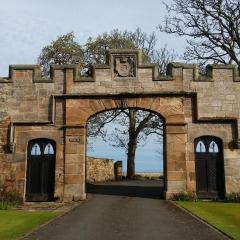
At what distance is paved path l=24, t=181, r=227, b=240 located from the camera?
31.1 feet

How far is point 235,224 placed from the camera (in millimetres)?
11141

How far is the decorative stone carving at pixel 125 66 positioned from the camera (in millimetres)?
18172

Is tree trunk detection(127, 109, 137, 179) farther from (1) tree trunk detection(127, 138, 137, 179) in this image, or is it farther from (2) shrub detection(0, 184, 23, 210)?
(2) shrub detection(0, 184, 23, 210)

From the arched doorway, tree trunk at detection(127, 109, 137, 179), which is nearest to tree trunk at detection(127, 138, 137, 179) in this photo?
tree trunk at detection(127, 109, 137, 179)

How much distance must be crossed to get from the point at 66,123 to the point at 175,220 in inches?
297

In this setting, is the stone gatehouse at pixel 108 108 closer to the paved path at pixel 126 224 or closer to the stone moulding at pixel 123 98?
the stone moulding at pixel 123 98

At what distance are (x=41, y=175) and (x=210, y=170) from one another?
679 cm

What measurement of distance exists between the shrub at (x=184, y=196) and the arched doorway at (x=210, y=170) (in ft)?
1.65

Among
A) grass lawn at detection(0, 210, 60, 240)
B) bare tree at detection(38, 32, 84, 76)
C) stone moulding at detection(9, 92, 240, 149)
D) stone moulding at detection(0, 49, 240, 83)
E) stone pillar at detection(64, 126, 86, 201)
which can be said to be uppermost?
bare tree at detection(38, 32, 84, 76)

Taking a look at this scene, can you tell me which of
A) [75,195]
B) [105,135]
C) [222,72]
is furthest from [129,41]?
[75,195]

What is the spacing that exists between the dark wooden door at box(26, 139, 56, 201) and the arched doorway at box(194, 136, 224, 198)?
5825 millimetres

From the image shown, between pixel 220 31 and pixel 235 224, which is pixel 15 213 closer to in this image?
pixel 235 224

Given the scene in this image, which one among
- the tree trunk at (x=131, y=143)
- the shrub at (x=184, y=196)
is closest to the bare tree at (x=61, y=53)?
the tree trunk at (x=131, y=143)

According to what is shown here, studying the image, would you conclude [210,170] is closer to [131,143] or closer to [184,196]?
[184,196]
